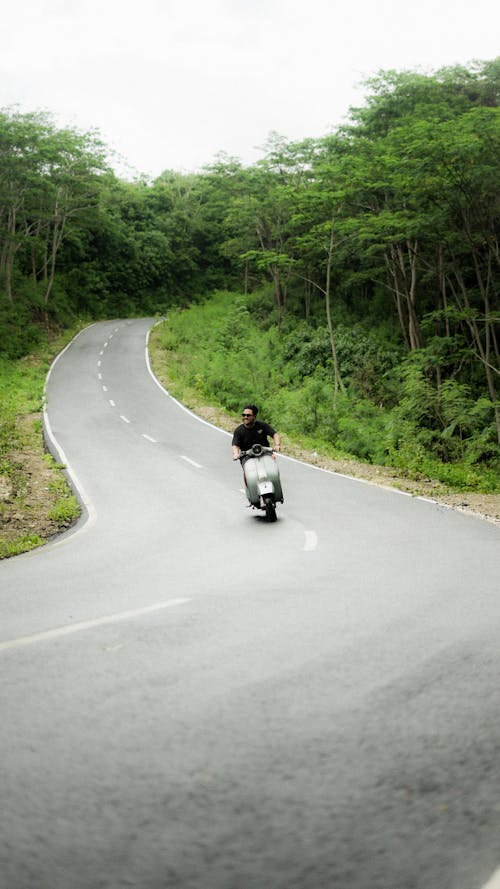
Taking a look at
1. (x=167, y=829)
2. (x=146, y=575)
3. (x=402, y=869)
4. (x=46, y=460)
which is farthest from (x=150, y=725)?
(x=46, y=460)

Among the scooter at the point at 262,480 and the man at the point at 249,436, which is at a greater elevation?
the man at the point at 249,436

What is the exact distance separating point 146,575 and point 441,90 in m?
25.7

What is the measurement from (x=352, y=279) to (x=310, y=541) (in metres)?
27.2

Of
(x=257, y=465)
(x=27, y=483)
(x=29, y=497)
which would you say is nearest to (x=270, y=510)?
(x=257, y=465)

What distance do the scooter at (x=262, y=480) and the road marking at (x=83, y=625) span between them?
Result: 4.59m

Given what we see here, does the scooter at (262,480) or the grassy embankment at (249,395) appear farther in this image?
the grassy embankment at (249,395)

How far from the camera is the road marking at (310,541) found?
8891mm

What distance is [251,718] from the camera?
3744mm

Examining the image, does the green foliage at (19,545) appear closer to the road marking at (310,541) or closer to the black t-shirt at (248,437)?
the black t-shirt at (248,437)

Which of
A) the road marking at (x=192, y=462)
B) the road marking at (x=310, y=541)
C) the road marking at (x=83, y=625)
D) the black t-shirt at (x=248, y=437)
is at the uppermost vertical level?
the black t-shirt at (x=248, y=437)

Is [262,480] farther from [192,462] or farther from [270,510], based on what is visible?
[192,462]

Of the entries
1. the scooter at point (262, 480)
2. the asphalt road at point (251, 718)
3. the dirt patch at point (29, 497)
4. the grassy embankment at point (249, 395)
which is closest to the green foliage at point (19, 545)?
the dirt patch at point (29, 497)

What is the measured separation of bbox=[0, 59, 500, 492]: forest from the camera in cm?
2098

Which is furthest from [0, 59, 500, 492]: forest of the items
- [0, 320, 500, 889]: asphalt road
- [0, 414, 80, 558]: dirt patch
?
[0, 320, 500, 889]: asphalt road
